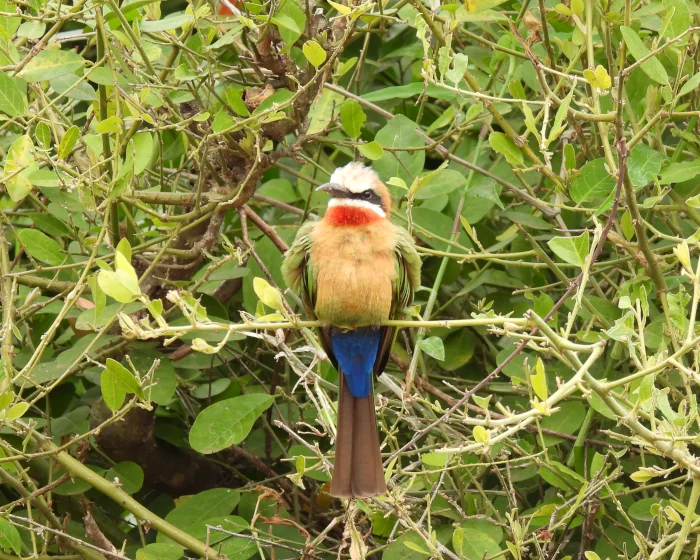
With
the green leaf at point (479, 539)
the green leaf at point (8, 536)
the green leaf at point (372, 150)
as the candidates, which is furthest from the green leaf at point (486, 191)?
the green leaf at point (8, 536)

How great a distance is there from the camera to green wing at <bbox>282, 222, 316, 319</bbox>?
2500 mm

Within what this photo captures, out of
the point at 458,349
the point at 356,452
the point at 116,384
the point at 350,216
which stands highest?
the point at 350,216

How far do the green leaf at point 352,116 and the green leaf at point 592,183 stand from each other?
1.88ft

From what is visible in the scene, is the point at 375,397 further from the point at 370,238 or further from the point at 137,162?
the point at 137,162

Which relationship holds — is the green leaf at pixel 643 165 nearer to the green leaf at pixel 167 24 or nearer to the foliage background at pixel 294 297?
the foliage background at pixel 294 297

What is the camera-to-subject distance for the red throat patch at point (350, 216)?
2.49m

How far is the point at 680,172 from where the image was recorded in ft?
7.72

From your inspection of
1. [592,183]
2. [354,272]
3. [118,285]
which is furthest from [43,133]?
[592,183]

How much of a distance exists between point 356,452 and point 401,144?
2.89 feet

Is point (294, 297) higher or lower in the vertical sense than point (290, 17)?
lower

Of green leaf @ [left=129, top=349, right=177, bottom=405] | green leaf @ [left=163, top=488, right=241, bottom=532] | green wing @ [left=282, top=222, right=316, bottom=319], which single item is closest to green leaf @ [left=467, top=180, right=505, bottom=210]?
green wing @ [left=282, top=222, right=316, bottom=319]

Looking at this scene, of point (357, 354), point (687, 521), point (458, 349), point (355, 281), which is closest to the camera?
point (687, 521)

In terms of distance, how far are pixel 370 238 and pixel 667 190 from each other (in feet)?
2.42

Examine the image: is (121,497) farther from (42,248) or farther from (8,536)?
(42,248)
